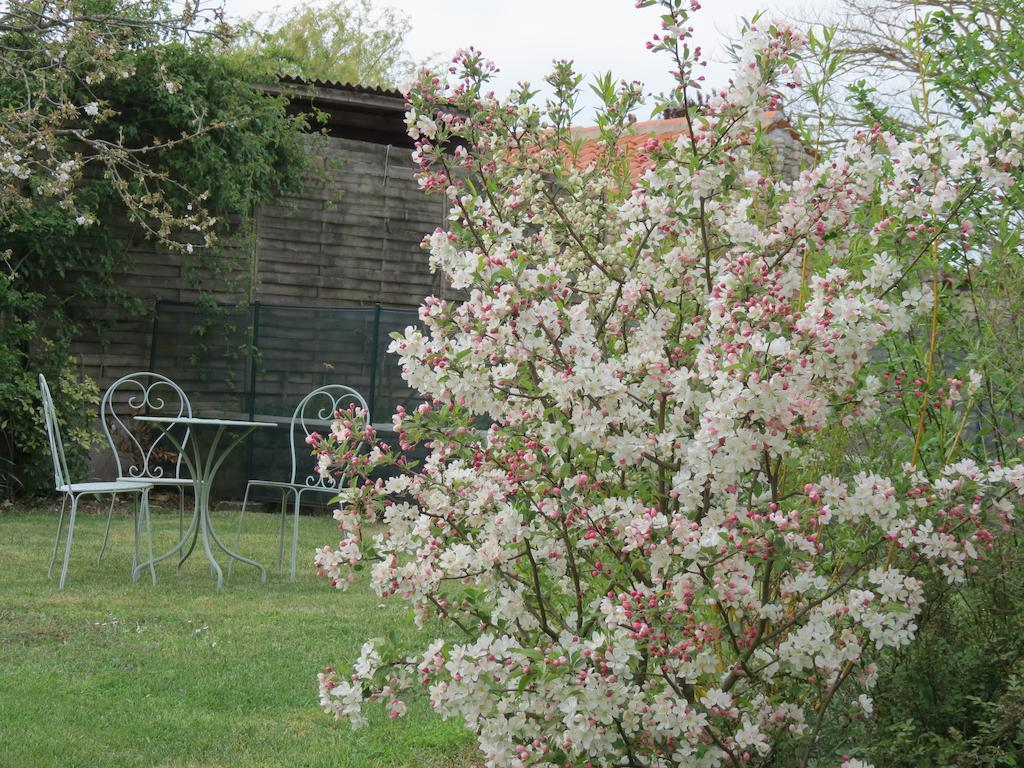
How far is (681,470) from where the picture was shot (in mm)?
2457

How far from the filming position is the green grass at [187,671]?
3.42 metres

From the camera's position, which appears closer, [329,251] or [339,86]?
[329,251]

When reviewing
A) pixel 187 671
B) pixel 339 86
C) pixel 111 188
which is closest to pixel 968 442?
pixel 187 671

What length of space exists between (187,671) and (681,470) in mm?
2503

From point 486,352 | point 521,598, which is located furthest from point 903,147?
point 521,598

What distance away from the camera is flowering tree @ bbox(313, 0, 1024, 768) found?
2.30 m

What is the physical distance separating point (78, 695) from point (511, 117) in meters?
2.37

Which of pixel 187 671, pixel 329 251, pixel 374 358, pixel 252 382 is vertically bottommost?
pixel 187 671

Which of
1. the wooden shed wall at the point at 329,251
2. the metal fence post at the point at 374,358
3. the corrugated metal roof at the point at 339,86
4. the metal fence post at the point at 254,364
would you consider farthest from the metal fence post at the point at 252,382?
the corrugated metal roof at the point at 339,86

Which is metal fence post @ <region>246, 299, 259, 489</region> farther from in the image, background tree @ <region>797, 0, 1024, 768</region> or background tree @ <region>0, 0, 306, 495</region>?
background tree @ <region>797, 0, 1024, 768</region>

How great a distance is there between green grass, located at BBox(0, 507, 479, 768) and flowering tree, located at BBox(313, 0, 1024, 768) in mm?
978

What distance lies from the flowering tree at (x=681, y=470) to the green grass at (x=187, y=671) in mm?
978

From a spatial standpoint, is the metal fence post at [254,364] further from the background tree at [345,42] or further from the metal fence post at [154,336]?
the background tree at [345,42]

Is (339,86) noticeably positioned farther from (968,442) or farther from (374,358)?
(968,442)
